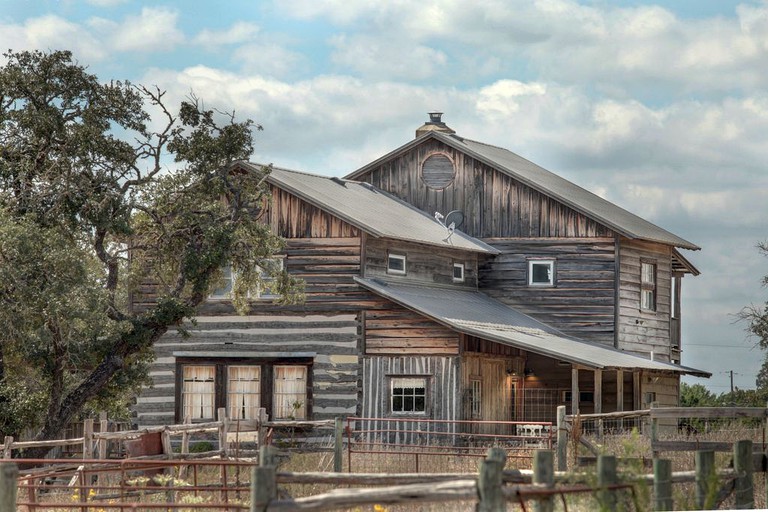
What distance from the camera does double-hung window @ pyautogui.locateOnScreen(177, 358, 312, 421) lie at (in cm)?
3444

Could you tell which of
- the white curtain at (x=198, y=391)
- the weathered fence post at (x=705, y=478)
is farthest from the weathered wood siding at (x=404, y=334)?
the weathered fence post at (x=705, y=478)

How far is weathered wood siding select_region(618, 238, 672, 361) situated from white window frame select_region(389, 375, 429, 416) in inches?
320

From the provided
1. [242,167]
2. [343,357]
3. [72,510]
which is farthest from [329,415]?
[72,510]

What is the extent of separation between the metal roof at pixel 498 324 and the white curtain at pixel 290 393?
2.96 m

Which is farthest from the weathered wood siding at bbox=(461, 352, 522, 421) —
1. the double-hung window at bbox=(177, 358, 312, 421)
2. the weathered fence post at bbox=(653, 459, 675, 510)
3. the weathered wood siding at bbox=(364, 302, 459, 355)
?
the weathered fence post at bbox=(653, 459, 675, 510)

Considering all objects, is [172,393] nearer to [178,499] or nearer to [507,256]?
[507,256]

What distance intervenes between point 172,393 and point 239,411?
7.07ft

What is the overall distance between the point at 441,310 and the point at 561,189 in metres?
9.30

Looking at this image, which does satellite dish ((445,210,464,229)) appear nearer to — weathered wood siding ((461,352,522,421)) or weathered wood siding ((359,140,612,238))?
weathered wood siding ((359,140,612,238))

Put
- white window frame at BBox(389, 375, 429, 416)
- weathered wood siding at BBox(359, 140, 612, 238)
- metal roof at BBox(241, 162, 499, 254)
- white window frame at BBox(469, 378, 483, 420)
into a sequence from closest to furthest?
white window frame at BBox(389, 375, 429, 416), white window frame at BBox(469, 378, 483, 420), metal roof at BBox(241, 162, 499, 254), weathered wood siding at BBox(359, 140, 612, 238)

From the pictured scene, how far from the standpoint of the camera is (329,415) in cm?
3412

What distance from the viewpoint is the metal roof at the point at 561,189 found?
3934 cm

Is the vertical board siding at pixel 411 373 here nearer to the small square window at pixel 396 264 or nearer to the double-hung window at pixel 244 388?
the double-hung window at pixel 244 388

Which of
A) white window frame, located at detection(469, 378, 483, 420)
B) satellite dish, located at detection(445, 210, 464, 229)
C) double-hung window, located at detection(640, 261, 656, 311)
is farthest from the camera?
satellite dish, located at detection(445, 210, 464, 229)
